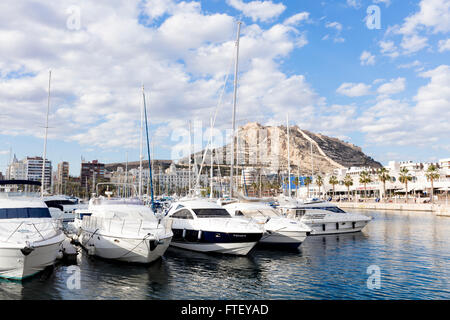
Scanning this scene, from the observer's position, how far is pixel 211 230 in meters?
20.5

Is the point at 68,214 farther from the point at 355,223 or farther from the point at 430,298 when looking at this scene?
the point at 430,298

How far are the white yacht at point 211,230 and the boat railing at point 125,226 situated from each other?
7.70 ft

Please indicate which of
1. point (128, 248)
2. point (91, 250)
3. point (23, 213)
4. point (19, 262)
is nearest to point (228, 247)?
point (128, 248)

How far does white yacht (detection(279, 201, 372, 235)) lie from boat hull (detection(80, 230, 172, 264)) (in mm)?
16690

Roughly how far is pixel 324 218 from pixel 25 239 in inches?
945

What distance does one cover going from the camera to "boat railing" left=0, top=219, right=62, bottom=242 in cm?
1455

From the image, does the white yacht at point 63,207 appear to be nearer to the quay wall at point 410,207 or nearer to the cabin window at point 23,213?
the cabin window at point 23,213

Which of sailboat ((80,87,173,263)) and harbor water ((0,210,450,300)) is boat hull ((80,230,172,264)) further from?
harbor water ((0,210,450,300))

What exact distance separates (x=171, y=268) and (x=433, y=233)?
26568 millimetres

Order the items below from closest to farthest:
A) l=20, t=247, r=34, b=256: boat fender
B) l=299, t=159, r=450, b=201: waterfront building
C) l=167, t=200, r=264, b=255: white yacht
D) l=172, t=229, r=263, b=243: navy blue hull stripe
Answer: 1. l=20, t=247, r=34, b=256: boat fender
2. l=172, t=229, r=263, b=243: navy blue hull stripe
3. l=167, t=200, r=264, b=255: white yacht
4. l=299, t=159, r=450, b=201: waterfront building

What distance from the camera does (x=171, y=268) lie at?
17328 millimetres

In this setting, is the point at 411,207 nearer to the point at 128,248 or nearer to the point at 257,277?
the point at 257,277

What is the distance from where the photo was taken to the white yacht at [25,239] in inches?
535

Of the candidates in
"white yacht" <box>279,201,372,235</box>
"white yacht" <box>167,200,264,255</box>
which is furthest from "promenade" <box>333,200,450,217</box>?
"white yacht" <box>167,200,264,255</box>
